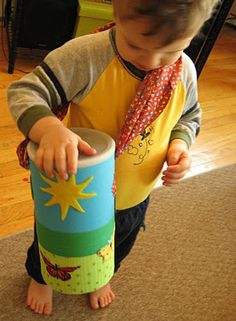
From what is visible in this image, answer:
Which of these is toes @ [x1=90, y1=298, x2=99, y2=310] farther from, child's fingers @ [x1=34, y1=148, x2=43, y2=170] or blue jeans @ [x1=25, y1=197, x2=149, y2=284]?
child's fingers @ [x1=34, y1=148, x2=43, y2=170]

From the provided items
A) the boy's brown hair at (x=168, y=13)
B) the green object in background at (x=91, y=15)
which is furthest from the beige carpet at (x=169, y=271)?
the green object in background at (x=91, y=15)

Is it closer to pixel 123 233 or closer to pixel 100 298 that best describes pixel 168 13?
pixel 123 233

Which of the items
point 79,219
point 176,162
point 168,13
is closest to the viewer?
point 168,13

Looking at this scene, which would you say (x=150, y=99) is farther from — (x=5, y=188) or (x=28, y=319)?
(x=5, y=188)

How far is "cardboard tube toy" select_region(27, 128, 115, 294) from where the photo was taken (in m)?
0.60

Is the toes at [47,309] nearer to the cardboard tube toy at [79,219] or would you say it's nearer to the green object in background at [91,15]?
the cardboard tube toy at [79,219]

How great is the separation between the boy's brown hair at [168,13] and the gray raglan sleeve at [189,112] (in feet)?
0.64

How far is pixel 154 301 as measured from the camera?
1062mm

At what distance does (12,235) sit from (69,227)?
21.9 inches

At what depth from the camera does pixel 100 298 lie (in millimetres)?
1022

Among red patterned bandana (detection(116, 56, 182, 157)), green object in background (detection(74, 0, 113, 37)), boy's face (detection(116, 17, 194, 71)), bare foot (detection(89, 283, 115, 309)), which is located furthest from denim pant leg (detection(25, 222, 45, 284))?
green object in background (detection(74, 0, 113, 37))

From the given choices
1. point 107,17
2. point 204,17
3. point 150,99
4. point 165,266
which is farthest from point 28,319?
point 107,17

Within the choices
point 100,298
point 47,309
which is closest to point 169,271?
point 100,298

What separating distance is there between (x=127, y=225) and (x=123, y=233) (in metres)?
0.03
